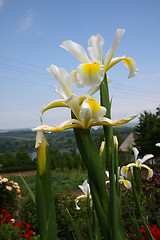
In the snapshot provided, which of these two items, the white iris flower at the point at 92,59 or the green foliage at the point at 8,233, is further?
the green foliage at the point at 8,233

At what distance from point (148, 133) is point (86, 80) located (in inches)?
724

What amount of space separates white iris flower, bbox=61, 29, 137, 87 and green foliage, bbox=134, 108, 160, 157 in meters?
17.2

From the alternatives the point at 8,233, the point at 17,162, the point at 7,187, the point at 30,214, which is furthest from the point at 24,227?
the point at 17,162

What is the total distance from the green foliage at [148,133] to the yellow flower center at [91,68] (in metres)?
17.4

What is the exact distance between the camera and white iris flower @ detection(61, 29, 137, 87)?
2.43ft

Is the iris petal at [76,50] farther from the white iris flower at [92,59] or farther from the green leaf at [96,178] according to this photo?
the green leaf at [96,178]

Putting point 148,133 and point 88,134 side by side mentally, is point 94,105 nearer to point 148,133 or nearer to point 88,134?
point 88,134

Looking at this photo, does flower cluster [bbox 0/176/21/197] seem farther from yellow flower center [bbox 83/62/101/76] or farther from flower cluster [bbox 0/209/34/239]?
yellow flower center [bbox 83/62/101/76]

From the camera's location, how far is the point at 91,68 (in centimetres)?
75

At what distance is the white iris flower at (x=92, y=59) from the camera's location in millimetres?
739

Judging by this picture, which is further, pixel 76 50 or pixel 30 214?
pixel 30 214

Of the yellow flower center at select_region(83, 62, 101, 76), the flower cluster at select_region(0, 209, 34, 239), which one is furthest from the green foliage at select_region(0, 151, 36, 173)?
the yellow flower center at select_region(83, 62, 101, 76)

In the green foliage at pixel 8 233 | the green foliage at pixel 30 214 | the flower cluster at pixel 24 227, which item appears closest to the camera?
the green foliage at pixel 8 233

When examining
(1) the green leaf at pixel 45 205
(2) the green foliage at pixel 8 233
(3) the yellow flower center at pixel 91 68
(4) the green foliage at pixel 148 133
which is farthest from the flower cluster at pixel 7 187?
(4) the green foliage at pixel 148 133
